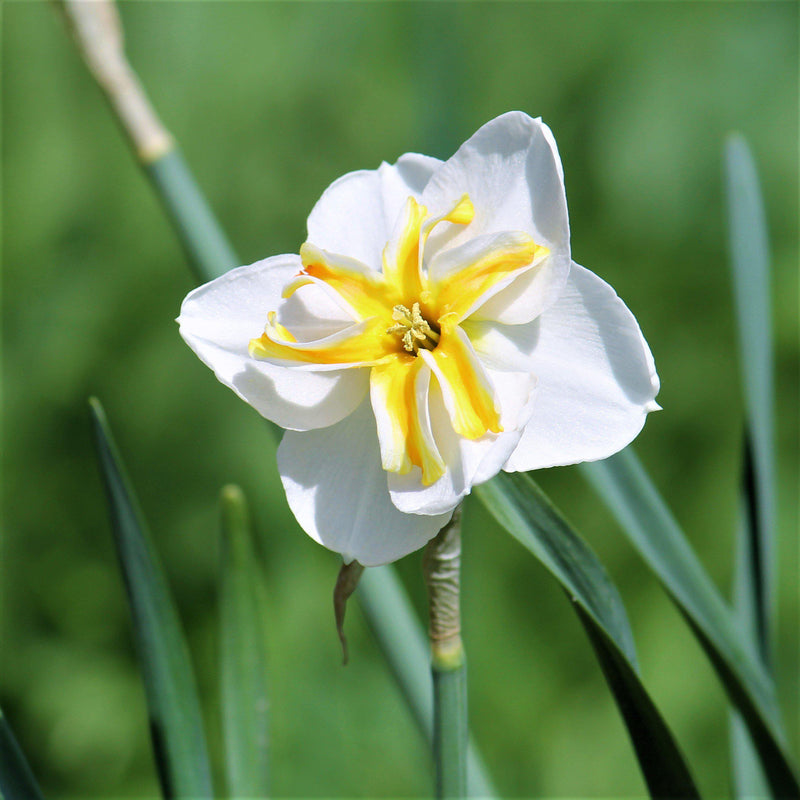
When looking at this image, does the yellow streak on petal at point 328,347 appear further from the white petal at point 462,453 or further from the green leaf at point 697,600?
the green leaf at point 697,600

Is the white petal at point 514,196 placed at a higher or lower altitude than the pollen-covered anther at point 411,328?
Result: higher

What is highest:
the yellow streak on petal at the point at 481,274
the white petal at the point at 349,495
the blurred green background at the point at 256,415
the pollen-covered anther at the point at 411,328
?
the yellow streak on petal at the point at 481,274

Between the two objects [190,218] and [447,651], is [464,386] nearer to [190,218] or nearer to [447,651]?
[447,651]

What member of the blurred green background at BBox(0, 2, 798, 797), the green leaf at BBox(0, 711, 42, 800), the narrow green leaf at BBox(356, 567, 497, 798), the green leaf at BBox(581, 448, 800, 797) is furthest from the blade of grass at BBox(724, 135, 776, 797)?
the blurred green background at BBox(0, 2, 798, 797)

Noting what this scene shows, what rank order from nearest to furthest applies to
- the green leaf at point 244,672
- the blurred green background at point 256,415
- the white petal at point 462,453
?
the white petal at point 462,453 → the green leaf at point 244,672 → the blurred green background at point 256,415

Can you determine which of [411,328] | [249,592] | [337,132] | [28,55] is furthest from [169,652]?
[28,55]

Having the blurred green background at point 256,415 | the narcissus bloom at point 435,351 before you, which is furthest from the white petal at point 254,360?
the blurred green background at point 256,415

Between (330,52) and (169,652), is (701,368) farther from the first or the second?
(169,652)

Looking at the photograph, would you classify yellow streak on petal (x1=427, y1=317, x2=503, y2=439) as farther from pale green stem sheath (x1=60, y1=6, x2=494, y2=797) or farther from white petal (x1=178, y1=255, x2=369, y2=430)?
pale green stem sheath (x1=60, y1=6, x2=494, y2=797)
